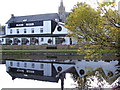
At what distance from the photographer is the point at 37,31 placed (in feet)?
123

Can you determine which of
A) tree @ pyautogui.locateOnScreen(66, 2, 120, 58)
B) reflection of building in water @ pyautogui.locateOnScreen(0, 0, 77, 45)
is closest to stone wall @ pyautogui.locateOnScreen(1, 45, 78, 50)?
reflection of building in water @ pyautogui.locateOnScreen(0, 0, 77, 45)

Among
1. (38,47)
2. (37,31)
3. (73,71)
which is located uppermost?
(37,31)

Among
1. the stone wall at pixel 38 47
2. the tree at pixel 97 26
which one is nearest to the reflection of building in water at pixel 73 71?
the tree at pixel 97 26

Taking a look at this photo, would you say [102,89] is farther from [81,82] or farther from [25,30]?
[25,30]

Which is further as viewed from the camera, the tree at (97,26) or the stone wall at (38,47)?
the stone wall at (38,47)

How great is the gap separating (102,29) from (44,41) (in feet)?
92.5

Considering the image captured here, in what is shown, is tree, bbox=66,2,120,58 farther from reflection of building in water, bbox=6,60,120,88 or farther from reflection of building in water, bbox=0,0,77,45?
reflection of building in water, bbox=0,0,77,45

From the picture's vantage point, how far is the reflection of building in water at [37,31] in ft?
111

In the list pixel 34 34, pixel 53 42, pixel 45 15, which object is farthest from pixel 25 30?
pixel 53 42

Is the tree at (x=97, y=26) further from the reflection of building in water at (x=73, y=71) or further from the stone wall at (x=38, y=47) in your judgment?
the stone wall at (x=38, y=47)

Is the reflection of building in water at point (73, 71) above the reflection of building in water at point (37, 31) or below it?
below

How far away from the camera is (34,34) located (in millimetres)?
37531

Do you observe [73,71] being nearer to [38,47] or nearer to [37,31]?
[38,47]

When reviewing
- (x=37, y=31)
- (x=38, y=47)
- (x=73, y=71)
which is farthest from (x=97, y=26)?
(x=37, y=31)
